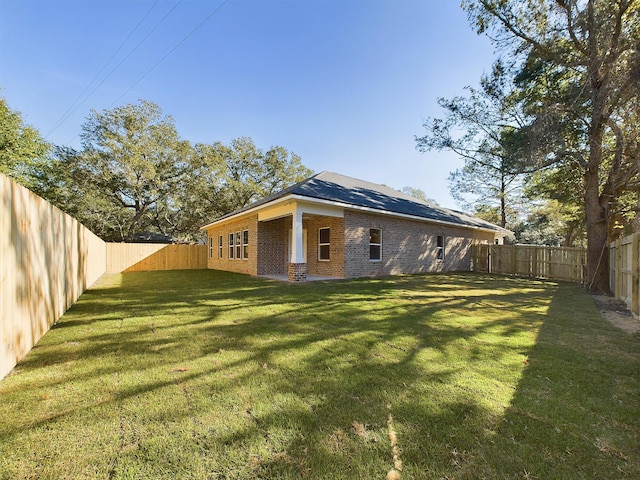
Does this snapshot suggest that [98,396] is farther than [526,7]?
No

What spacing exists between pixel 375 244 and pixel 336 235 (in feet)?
6.15

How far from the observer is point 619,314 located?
5895 millimetres

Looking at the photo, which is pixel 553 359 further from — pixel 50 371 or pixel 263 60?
pixel 263 60

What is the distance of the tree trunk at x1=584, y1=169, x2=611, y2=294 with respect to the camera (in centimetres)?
946

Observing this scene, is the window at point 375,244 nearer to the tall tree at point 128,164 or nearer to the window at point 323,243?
the window at point 323,243

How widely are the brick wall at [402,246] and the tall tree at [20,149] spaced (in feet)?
73.9

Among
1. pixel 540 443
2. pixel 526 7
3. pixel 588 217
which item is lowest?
pixel 540 443

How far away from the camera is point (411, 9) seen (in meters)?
9.55

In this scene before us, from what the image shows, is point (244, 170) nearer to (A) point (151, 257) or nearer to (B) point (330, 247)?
(A) point (151, 257)

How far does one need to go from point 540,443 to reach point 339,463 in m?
1.33

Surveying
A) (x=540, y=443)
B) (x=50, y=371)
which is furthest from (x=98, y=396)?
(x=540, y=443)

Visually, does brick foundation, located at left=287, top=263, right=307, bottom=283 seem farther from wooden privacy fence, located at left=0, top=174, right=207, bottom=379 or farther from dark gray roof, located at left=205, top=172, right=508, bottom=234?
wooden privacy fence, located at left=0, top=174, right=207, bottom=379

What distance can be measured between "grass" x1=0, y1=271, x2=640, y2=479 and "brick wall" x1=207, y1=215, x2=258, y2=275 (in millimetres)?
7978

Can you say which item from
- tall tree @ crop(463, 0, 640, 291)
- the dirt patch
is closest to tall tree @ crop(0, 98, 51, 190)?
tall tree @ crop(463, 0, 640, 291)
